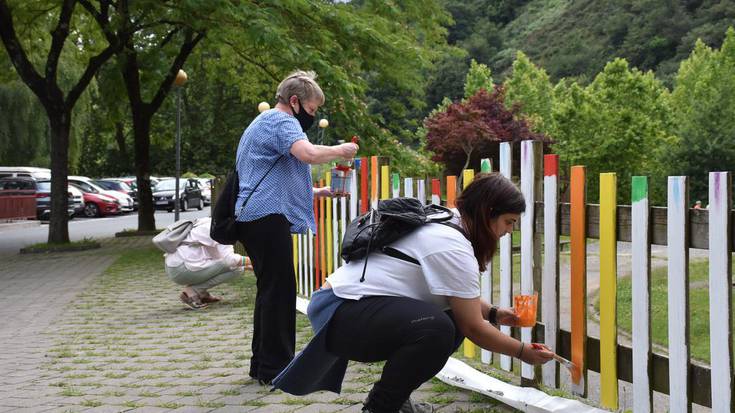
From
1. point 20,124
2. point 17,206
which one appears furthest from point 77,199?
point 17,206

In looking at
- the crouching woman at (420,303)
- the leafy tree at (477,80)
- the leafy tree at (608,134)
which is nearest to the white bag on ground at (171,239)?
the crouching woman at (420,303)

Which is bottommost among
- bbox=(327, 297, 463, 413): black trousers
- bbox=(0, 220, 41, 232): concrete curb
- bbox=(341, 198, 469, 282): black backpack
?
bbox=(0, 220, 41, 232): concrete curb

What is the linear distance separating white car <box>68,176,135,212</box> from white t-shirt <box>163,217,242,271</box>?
30876mm

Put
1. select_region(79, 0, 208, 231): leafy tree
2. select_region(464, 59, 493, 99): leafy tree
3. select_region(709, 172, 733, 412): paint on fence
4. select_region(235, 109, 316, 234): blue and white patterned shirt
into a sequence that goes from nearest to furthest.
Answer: select_region(709, 172, 733, 412): paint on fence → select_region(235, 109, 316, 234): blue and white patterned shirt → select_region(79, 0, 208, 231): leafy tree → select_region(464, 59, 493, 99): leafy tree

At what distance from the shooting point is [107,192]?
38.8m

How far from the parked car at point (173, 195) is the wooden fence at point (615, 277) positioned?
3833 cm

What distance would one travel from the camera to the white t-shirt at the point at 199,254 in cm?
870

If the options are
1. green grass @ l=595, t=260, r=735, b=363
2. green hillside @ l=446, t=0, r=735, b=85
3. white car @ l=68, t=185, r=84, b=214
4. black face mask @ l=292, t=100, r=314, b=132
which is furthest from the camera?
green hillside @ l=446, t=0, r=735, b=85

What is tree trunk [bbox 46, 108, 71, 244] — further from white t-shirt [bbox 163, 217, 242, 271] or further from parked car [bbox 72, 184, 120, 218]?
parked car [bbox 72, 184, 120, 218]

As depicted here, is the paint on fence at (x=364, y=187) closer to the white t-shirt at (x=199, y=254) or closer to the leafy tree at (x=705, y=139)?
the white t-shirt at (x=199, y=254)

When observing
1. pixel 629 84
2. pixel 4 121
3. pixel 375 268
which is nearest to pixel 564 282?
pixel 375 268

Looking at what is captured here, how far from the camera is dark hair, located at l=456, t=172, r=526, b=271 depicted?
3512mm

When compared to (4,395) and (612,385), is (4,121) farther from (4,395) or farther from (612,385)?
(612,385)

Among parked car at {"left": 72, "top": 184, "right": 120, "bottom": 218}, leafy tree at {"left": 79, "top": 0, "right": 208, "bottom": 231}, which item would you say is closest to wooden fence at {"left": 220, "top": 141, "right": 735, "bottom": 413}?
leafy tree at {"left": 79, "top": 0, "right": 208, "bottom": 231}
